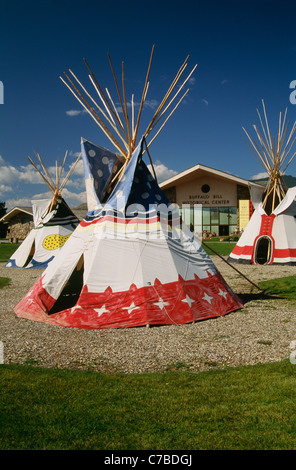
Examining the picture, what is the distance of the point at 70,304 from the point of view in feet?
23.9

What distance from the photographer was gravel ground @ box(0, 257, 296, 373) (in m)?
4.04

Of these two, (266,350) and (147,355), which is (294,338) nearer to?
(266,350)

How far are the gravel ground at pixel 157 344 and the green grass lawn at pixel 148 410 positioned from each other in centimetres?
36

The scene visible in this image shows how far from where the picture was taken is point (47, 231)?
1410 centimetres

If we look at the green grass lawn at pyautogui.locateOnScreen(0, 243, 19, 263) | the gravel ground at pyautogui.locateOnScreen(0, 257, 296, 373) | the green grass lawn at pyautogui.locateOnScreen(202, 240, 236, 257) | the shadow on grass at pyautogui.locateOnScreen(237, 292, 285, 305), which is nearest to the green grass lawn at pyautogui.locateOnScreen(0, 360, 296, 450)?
the gravel ground at pyautogui.locateOnScreen(0, 257, 296, 373)

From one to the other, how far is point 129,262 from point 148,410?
3.23m

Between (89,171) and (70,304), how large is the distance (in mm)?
2835

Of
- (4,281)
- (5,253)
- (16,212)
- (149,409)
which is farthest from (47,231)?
(16,212)

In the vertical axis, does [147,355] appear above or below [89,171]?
below

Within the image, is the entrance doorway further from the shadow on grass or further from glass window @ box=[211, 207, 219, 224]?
the shadow on grass

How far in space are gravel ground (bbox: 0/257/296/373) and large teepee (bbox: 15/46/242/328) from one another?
289 millimetres

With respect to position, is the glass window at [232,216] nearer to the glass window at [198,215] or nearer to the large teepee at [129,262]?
the glass window at [198,215]
